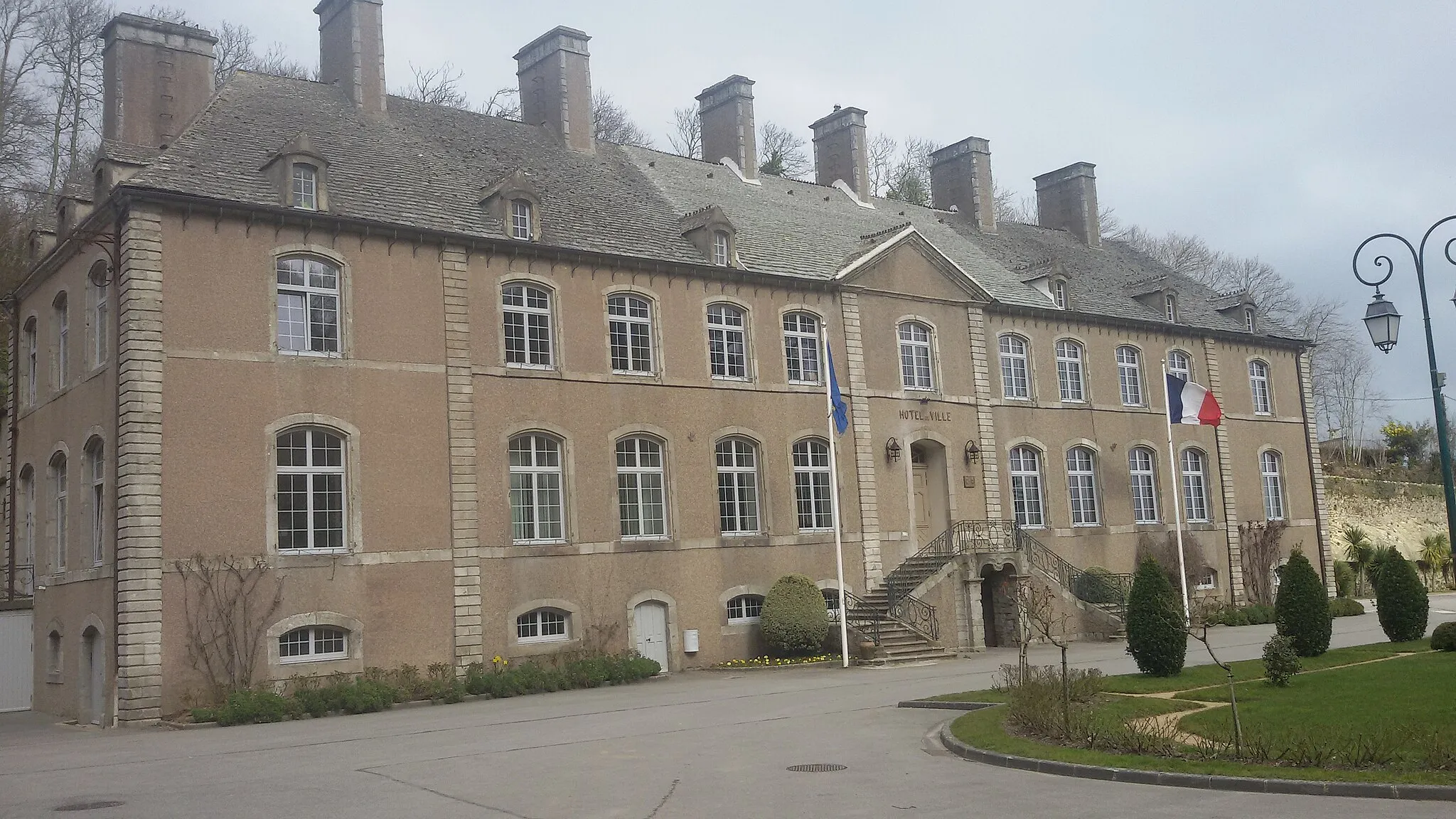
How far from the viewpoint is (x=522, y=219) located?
2448cm

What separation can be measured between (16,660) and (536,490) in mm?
10446

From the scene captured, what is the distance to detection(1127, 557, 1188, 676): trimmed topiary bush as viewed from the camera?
710 inches

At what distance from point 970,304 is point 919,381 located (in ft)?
8.86

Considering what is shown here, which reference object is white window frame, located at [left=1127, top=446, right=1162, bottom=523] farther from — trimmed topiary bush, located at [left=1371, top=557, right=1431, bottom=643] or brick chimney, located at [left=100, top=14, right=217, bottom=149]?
brick chimney, located at [left=100, top=14, right=217, bottom=149]

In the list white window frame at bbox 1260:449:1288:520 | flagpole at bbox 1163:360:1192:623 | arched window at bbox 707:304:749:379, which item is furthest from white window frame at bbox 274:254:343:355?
white window frame at bbox 1260:449:1288:520

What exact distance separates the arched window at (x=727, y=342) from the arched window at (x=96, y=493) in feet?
37.4

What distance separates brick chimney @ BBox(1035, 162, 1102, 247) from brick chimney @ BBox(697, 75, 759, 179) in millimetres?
13120

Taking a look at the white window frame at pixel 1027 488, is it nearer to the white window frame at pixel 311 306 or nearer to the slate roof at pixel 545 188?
the slate roof at pixel 545 188

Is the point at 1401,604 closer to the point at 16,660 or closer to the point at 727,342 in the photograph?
the point at 727,342

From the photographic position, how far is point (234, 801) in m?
11.4

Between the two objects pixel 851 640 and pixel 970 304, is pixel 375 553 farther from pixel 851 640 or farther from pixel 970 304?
pixel 970 304

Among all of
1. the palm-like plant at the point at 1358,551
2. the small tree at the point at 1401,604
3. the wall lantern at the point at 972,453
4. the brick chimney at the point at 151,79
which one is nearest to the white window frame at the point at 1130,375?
the wall lantern at the point at 972,453

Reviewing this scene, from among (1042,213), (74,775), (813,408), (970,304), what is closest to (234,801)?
(74,775)

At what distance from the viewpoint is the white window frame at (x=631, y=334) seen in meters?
25.3
